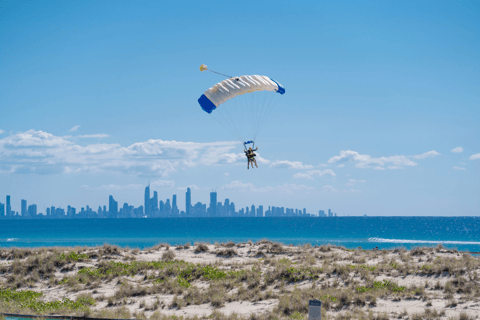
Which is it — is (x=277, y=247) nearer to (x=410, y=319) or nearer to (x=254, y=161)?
(x=254, y=161)

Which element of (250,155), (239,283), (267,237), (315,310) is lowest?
(267,237)

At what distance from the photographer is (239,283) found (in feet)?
59.1

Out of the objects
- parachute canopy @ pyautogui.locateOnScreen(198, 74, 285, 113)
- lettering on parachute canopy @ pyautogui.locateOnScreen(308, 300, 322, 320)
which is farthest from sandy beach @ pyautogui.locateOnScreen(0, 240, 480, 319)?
parachute canopy @ pyautogui.locateOnScreen(198, 74, 285, 113)

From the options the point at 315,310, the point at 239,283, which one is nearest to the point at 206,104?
the point at 239,283

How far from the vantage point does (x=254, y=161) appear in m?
24.1

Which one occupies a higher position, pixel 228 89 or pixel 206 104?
pixel 228 89

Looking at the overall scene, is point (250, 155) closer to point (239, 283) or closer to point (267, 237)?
point (239, 283)

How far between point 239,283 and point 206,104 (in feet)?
34.0

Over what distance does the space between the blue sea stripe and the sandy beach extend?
8.82 meters

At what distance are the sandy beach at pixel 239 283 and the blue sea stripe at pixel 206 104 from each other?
8.82 meters

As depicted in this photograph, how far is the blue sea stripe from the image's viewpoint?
22.6 meters

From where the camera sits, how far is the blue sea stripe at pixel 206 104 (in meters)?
22.6

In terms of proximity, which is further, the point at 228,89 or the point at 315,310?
the point at 228,89

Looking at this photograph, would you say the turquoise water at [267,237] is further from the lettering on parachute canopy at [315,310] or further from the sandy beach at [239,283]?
the lettering on parachute canopy at [315,310]
